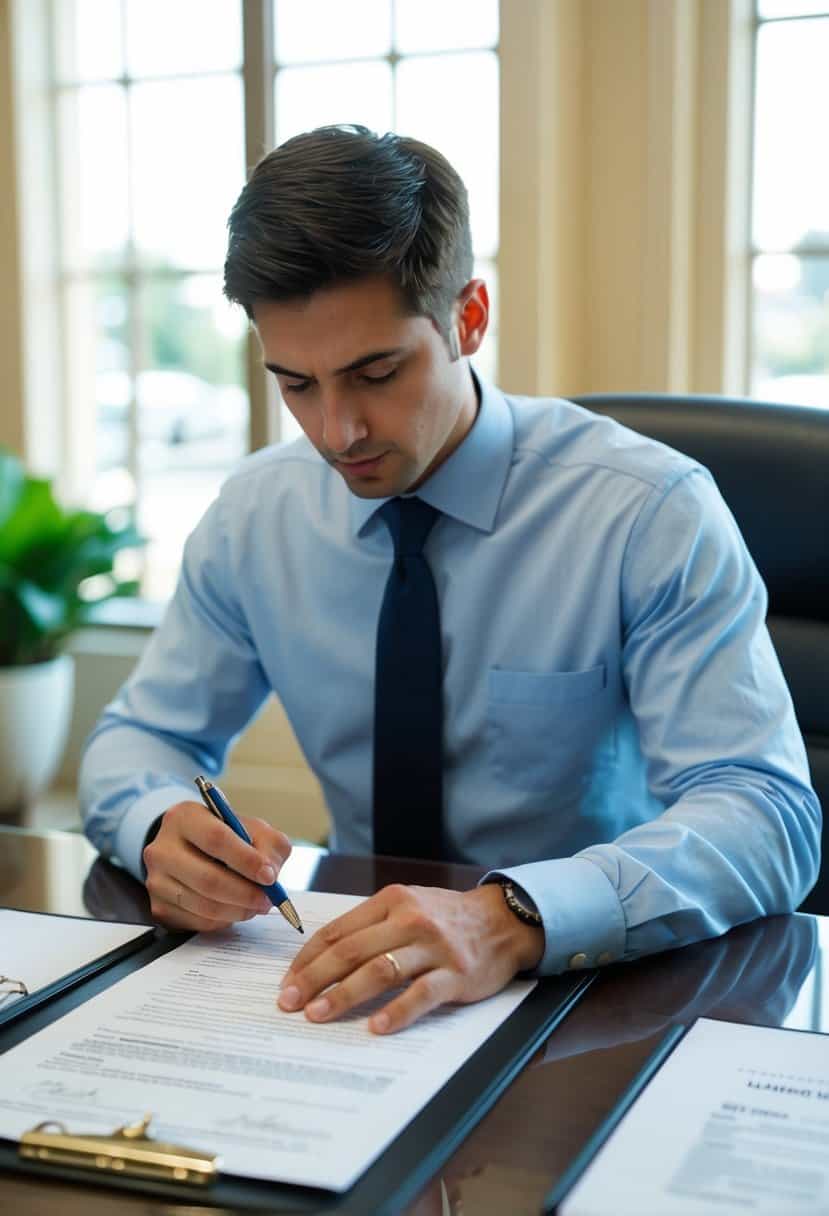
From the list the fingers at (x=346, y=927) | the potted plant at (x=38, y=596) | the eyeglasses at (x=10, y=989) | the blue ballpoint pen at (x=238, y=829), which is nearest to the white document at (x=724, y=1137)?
the fingers at (x=346, y=927)

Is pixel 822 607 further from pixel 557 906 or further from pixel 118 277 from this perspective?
pixel 118 277

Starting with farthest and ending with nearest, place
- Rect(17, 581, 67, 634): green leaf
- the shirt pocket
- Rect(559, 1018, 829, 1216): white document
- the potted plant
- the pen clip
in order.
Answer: the potted plant < Rect(17, 581, 67, 634): green leaf < the shirt pocket < the pen clip < Rect(559, 1018, 829, 1216): white document

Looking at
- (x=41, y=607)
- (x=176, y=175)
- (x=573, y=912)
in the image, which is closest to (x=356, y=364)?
(x=573, y=912)

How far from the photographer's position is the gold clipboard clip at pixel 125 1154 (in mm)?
755

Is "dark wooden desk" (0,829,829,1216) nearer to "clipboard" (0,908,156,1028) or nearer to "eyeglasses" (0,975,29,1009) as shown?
"clipboard" (0,908,156,1028)

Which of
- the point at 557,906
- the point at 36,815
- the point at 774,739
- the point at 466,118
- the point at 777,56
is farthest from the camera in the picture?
the point at 36,815

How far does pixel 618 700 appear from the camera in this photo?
4.97 ft

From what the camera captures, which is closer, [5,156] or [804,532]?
[804,532]

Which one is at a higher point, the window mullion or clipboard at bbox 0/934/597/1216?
the window mullion

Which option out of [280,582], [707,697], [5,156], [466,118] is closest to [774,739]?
[707,697]

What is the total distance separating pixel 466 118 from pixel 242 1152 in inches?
117

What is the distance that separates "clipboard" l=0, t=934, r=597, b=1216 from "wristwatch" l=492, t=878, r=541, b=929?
0.34 feet

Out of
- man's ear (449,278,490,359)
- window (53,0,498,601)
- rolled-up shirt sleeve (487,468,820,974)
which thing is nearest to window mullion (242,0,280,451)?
window (53,0,498,601)

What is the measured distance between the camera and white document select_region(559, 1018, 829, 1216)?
2.38ft
